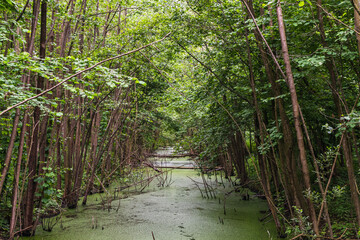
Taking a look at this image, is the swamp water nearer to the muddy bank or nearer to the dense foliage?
the muddy bank

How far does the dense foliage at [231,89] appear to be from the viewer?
216cm

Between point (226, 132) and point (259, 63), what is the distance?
4.04ft

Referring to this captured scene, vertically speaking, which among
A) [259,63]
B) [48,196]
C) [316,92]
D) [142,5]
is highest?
[142,5]

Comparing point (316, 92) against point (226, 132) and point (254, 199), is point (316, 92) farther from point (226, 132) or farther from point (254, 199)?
point (254, 199)

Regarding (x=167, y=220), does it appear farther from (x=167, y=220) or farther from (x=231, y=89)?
(x=231, y=89)

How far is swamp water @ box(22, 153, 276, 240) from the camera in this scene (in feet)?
10.9

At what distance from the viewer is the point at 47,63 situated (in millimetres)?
2219

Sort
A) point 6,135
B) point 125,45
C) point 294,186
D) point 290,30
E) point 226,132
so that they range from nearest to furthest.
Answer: point 294,186, point 290,30, point 6,135, point 226,132, point 125,45

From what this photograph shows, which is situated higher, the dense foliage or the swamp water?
the dense foliage

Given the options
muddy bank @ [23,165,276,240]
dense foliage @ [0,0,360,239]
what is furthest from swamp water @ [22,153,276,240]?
dense foliage @ [0,0,360,239]

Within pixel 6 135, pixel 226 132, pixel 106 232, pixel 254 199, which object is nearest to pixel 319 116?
pixel 226 132

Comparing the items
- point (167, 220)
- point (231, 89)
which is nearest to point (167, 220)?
point (167, 220)

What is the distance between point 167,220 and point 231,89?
2.26 metres

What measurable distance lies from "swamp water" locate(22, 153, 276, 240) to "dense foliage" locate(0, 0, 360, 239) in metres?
0.39
